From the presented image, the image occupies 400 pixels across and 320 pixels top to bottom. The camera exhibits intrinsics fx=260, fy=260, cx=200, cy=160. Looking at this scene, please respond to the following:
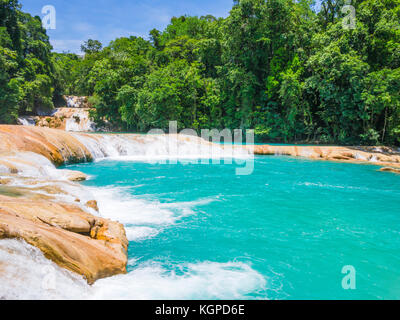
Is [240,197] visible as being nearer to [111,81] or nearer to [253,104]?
[253,104]

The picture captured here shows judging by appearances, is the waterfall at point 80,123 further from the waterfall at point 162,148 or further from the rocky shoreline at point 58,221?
the rocky shoreline at point 58,221

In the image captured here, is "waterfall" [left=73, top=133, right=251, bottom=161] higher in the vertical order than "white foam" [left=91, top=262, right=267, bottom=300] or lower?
higher

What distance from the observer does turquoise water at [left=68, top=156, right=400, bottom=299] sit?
344cm

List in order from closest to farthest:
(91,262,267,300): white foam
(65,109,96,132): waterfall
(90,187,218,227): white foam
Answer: (91,262,267,300): white foam
(90,187,218,227): white foam
(65,109,96,132): waterfall

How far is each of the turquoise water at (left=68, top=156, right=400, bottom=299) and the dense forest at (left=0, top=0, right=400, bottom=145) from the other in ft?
33.7

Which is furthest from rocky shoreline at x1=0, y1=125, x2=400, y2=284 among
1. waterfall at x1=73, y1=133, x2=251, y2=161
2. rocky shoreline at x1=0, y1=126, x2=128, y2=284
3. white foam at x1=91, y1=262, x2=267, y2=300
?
waterfall at x1=73, y1=133, x2=251, y2=161

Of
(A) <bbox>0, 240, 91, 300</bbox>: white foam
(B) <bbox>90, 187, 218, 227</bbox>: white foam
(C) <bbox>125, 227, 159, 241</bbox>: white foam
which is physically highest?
(A) <bbox>0, 240, 91, 300</bbox>: white foam

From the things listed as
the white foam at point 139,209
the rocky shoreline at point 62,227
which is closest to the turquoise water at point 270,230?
the white foam at point 139,209

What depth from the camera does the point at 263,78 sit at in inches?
952

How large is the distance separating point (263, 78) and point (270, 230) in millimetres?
21545

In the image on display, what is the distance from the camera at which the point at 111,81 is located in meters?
28.5

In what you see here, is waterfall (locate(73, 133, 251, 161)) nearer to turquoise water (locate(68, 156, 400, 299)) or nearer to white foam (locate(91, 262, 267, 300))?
turquoise water (locate(68, 156, 400, 299))

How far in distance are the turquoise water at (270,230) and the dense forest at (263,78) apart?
10266 millimetres

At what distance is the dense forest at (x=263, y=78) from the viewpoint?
1725 cm
